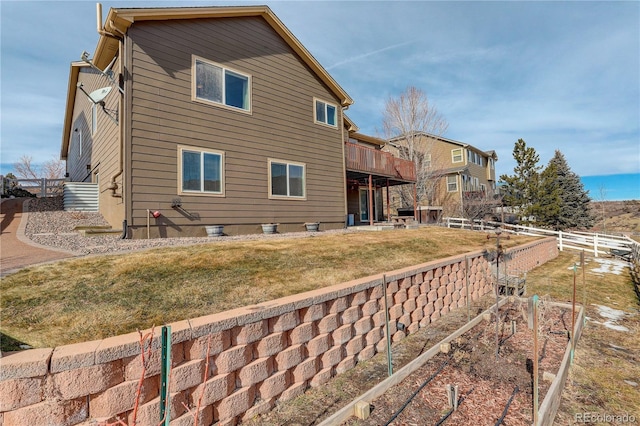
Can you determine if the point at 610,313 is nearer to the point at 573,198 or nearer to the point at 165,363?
the point at 165,363

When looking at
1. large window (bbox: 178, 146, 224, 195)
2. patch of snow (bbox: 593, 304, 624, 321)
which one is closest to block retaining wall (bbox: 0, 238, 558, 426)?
patch of snow (bbox: 593, 304, 624, 321)

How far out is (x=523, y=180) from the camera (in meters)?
21.6

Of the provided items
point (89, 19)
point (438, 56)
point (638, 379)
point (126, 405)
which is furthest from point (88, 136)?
point (438, 56)

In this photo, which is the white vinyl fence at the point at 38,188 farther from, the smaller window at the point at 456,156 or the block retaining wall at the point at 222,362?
the smaller window at the point at 456,156

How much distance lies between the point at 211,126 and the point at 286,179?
Result: 9.72 ft

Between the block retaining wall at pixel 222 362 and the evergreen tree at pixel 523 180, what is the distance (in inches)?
839

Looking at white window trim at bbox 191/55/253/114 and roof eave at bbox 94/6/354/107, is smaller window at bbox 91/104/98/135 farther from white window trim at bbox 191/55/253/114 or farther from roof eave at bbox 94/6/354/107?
white window trim at bbox 191/55/253/114

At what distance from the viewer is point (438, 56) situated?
17.6 metres

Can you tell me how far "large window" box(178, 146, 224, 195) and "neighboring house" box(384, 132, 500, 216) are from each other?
15890 mm

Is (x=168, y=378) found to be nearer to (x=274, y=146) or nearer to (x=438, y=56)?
(x=274, y=146)

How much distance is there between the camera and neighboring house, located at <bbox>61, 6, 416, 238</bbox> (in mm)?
7363

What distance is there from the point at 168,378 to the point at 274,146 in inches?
342

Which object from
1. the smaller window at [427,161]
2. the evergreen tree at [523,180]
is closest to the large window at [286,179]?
the smaller window at [427,161]

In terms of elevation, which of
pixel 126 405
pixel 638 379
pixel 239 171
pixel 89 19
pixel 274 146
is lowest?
pixel 638 379
